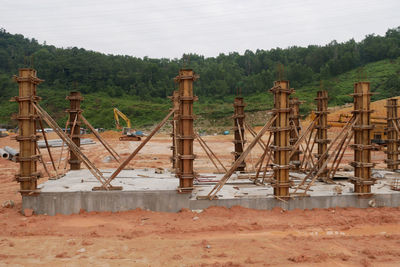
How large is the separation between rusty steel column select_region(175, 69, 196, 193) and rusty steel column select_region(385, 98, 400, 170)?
342 inches

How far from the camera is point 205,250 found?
6516 mm

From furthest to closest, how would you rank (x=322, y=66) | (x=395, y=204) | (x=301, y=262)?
(x=322, y=66) → (x=395, y=204) → (x=301, y=262)

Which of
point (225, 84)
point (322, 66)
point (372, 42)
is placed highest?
point (372, 42)

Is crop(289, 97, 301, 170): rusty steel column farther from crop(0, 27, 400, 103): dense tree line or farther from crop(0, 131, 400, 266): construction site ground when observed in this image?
crop(0, 27, 400, 103): dense tree line

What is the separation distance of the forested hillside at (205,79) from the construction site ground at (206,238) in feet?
141

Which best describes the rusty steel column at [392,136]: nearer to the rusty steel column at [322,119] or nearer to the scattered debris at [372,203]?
the rusty steel column at [322,119]

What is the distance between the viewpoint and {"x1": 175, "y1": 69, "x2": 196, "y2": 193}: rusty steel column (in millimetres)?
8734

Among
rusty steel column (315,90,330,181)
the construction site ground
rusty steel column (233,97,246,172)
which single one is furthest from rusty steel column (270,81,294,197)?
rusty steel column (233,97,246,172)

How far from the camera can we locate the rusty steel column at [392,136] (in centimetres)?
1291

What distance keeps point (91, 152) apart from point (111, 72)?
50.2 metres

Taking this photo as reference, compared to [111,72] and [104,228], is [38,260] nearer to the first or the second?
[104,228]

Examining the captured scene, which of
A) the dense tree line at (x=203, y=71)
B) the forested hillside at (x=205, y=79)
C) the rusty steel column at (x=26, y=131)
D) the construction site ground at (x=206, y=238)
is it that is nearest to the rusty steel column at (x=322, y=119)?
the construction site ground at (x=206, y=238)

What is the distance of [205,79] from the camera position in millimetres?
68625

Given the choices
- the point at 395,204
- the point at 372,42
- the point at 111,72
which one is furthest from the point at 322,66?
the point at 395,204
